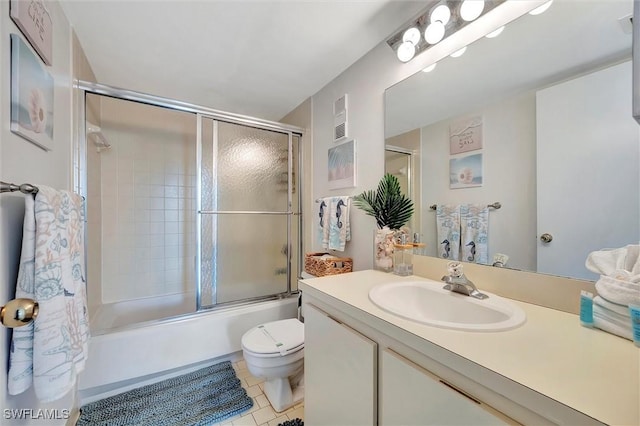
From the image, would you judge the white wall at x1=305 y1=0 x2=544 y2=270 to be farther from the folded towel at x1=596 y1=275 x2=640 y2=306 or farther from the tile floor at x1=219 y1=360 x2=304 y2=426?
the folded towel at x1=596 y1=275 x2=640 y2=306

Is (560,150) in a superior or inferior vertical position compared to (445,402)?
superior

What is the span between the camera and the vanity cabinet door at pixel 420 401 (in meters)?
0.54

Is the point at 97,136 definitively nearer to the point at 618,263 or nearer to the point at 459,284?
the point at 459,284

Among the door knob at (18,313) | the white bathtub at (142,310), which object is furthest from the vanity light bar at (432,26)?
the white bathtub at (142,310)

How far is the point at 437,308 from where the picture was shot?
1.02 meters

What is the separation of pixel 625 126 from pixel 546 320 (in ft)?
2.06

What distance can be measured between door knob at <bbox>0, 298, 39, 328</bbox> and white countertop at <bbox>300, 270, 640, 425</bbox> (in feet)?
3.20

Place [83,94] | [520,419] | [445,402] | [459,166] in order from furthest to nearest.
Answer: [83,94], [459,166], [445,402], [520,419]

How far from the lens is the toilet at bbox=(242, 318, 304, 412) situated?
1384mm

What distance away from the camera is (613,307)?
0.65 meters

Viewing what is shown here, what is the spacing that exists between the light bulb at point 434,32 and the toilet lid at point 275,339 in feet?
5.84

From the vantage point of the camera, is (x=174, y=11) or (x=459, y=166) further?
(x=174, y=11)

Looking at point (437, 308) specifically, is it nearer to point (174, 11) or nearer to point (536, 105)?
point (536, 105)

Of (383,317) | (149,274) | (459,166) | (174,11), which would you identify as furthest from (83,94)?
(459,166)
